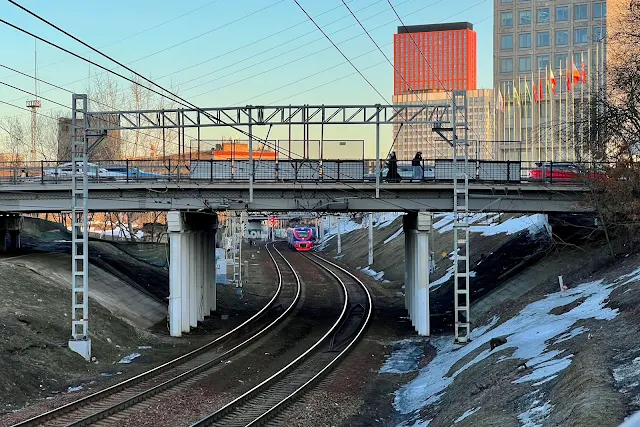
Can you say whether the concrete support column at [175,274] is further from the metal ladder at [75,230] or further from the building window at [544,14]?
the building window at [544,14]

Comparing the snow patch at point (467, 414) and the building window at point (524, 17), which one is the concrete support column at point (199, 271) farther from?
the building window at point (524, 17)

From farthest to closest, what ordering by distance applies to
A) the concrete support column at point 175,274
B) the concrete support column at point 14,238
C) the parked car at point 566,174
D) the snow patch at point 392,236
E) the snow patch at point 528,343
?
the snow patch at point 392,236, the concrete support column at point 14,238, the concrete support column at point 175,274, the parked car at point 566,174, the snow patch at point 528,343

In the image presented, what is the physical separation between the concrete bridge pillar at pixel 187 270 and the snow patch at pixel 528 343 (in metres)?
11.4

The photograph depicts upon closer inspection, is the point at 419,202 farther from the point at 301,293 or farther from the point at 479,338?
the point at 301,293

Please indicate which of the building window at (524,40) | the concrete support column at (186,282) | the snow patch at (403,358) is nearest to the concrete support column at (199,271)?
the concrete support column at (186,282)

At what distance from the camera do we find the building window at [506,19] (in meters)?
107

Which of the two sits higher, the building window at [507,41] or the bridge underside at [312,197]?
the building window at [507,41]

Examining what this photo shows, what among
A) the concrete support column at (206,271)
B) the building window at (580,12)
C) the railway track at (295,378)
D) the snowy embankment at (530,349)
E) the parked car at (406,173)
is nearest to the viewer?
the snowy embankment at (530,349)

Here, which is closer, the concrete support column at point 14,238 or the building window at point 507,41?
the concrete support column at point 14,238

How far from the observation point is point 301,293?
2073 inches

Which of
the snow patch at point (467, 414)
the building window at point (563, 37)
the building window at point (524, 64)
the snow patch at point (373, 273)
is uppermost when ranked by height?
the building window at point (563, 37)

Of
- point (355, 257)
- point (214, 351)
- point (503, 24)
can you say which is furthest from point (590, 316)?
point (503, 24)

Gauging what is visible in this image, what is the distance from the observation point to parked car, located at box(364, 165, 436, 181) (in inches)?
1405

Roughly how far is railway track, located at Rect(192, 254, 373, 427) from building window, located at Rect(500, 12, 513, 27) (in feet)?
241
